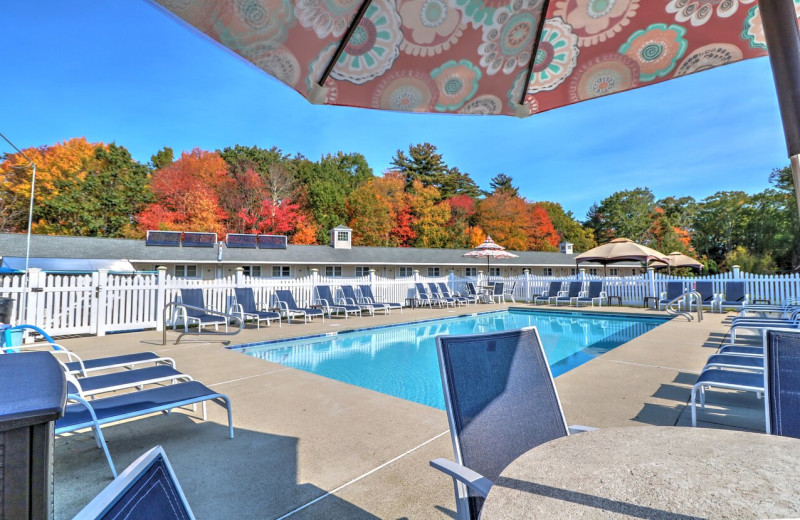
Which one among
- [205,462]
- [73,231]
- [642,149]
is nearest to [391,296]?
[205,462]

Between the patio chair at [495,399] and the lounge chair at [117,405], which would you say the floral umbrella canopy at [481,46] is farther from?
the lounge chair at [117,405]

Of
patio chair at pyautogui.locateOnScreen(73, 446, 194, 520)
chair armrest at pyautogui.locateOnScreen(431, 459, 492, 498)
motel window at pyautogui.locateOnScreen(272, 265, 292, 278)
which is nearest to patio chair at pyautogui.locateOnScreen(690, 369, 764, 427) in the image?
chair armrest at pyautogui.locateOnScreen(431, 459, 492, 498)

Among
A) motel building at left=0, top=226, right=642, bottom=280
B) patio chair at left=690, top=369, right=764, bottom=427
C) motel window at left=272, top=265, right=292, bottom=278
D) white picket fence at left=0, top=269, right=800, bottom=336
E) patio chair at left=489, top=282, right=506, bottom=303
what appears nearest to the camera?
patio chair at left=690, top=369, right=764, bottom=427

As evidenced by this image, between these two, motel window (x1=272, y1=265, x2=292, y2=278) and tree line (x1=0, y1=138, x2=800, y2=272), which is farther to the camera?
tree line (x1=0, y1=138, x2=800, y2=272)

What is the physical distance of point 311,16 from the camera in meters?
2.23

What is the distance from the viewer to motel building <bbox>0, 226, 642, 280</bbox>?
15.3 metres

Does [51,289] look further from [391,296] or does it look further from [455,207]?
[455,207]

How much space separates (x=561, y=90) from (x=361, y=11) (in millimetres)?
1639

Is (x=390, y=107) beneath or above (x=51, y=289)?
above

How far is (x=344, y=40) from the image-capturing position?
245 cm

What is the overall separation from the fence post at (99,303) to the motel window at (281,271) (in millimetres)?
11221

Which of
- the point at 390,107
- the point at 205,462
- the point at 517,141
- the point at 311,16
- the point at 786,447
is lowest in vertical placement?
the point at 205,462

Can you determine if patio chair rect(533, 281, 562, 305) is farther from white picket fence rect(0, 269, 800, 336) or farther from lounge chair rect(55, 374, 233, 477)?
lounge chair rect(55, 374, 233, 477)

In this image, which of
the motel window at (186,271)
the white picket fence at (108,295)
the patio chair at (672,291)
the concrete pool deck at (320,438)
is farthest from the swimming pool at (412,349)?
the motel window at (186,271)
